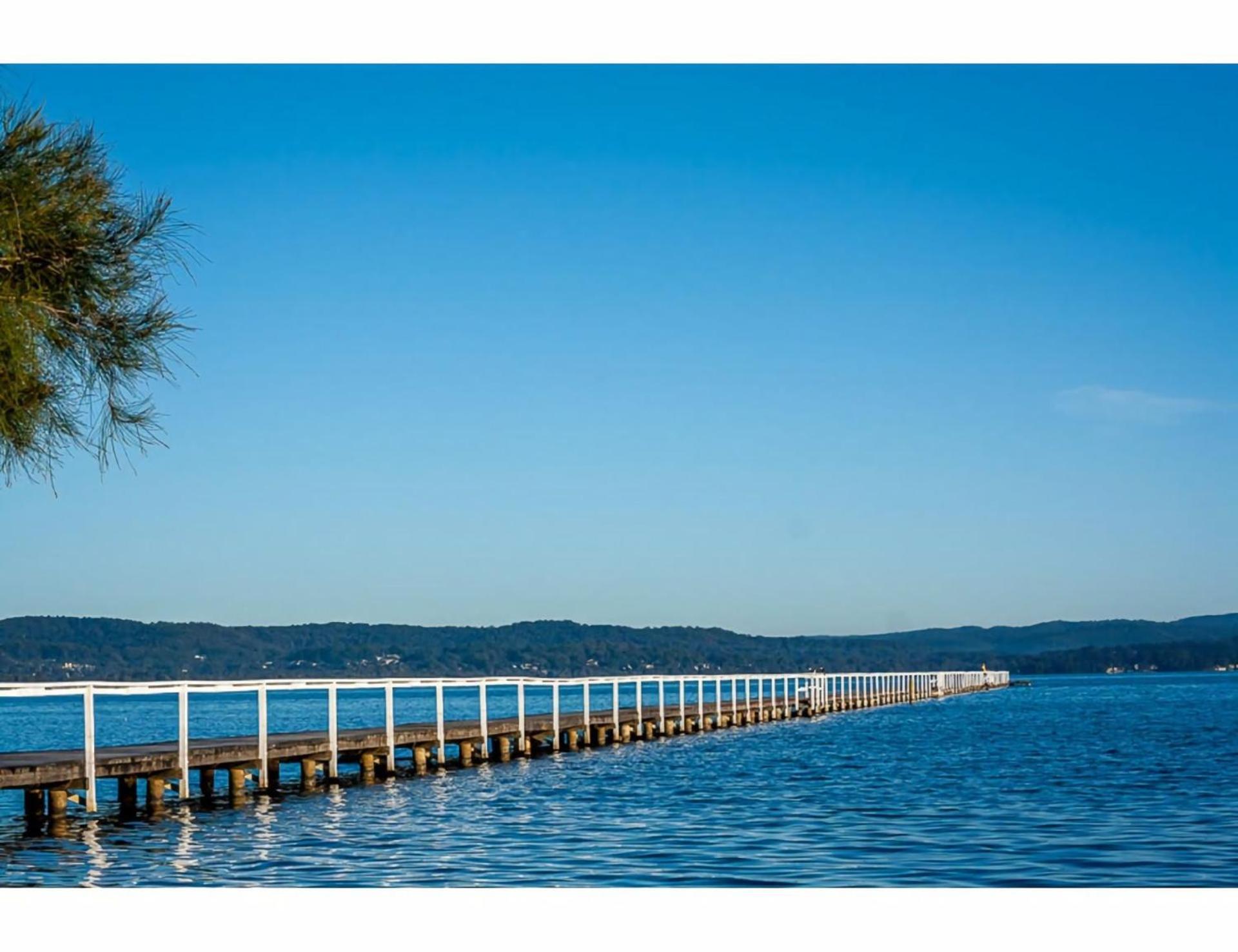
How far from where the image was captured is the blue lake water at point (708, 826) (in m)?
18.2

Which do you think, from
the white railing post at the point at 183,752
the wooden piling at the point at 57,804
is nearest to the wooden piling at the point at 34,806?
the wooden piling at the point at 57,804

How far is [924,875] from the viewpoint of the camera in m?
18.0

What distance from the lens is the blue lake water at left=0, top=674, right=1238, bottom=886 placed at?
1816 cm

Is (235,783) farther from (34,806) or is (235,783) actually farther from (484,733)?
(484,733)

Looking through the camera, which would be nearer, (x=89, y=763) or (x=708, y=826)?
(x=89, y=763)

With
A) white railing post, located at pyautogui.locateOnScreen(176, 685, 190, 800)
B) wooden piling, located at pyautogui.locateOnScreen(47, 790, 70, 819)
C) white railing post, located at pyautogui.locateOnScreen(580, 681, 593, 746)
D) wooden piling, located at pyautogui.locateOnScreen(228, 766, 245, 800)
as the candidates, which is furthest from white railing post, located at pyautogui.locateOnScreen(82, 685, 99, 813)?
white railing post, located at pyautogui.locateOnScreen(580, 681, 593, 746)

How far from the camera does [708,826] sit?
74.9 ft

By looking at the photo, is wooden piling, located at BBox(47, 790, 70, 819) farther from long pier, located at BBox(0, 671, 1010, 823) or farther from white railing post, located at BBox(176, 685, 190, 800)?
white railing post, located at BBox(176, 685, 190, 800)

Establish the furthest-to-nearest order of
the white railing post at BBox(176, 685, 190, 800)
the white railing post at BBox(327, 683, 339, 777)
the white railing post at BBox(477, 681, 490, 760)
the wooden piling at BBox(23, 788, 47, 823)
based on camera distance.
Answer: the white railing post at BBox(477, 681, 490, 760), the white railing post at BBox(327, 683, 339, 777), the white railing post at BBox(176, 685, 190, 800), the wooden piling at BBox(23, 788, 47, 823)

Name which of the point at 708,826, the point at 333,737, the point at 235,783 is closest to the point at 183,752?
the point at 235,783

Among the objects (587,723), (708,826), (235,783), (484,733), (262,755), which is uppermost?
(262,755)

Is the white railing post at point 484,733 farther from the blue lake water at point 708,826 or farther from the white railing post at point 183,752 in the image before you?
the white railing post at point 183,752
